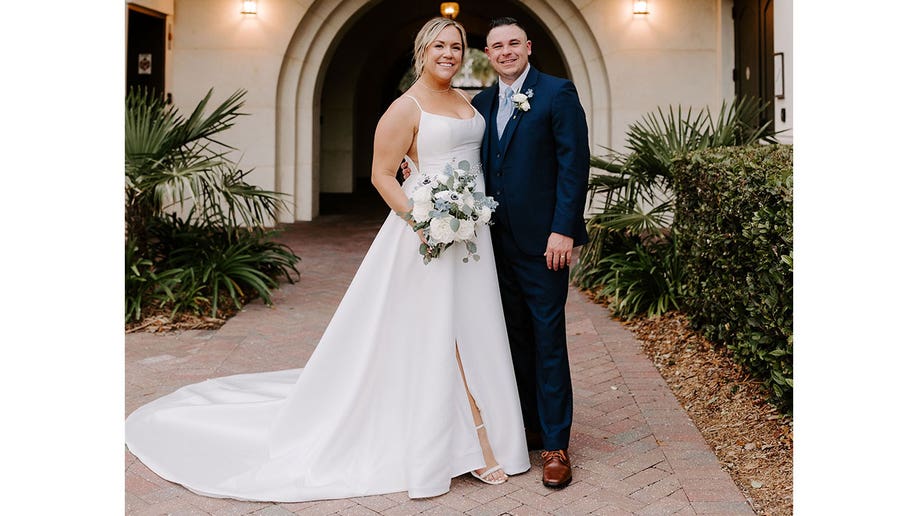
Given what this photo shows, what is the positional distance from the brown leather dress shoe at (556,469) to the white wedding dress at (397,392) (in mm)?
143

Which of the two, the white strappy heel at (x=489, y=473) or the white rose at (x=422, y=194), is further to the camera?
the white strappy heel at (x=489, y=473)

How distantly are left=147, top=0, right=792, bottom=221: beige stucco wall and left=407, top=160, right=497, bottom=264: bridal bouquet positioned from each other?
882cm

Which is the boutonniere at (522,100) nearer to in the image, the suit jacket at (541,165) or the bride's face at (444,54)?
the suit jacket at (541,165)

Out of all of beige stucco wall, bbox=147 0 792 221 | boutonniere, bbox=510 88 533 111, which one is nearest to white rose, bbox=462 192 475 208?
boutonniere, bbox=510 88 533 111

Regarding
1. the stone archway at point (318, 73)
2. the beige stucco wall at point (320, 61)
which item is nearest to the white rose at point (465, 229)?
the beige stucco wall at point (320, 61)

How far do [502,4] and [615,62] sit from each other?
7.89 metres

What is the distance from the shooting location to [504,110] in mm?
3863

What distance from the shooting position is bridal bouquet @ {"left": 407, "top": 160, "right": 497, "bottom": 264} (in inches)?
139

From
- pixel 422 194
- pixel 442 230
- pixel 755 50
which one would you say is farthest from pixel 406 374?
pixel 755 50

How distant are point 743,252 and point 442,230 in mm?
2005

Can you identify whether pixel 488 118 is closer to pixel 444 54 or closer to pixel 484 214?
pixel 444 54

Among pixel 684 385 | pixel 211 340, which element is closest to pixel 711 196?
pixel 684 385

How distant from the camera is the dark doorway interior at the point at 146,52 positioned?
12.2 metres

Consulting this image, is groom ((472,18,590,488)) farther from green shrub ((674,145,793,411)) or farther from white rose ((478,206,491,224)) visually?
green shrub ((674,145,793,411))
